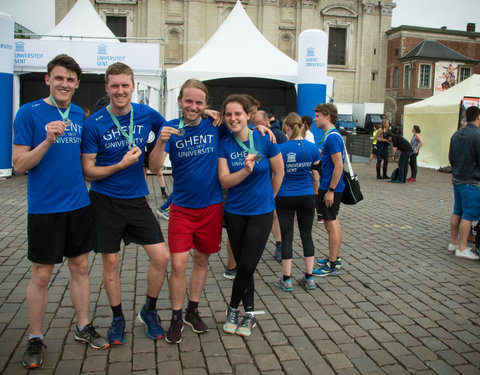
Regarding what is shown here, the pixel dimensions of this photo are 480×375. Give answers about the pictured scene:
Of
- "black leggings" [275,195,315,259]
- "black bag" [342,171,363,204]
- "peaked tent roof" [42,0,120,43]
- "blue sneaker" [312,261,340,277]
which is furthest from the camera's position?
"peaked tent roof" [42,0,120,43]

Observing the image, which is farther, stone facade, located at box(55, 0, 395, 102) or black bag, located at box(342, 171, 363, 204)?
stone facade, located at box(55, 0, 395, 102)

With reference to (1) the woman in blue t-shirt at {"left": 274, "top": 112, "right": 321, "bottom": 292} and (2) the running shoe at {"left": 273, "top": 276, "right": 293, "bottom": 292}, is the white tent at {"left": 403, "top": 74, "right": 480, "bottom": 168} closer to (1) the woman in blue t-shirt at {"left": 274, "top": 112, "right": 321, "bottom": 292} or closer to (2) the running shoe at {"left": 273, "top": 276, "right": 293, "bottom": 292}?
(1) the woman in blue t-shirt at {"left": 274, "top": 112, "right": 321, "bottom": 292}

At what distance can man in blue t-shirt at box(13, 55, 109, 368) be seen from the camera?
2.86 m

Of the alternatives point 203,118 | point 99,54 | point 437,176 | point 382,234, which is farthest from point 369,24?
point 203,118

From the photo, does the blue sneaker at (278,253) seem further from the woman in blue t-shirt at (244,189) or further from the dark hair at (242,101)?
the dark hair at (242,101)

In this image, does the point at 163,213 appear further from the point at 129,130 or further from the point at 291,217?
the point at 129,130

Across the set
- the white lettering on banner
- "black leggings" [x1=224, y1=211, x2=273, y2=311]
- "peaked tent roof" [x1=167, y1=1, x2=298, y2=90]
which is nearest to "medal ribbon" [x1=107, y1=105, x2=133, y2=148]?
the white lettering on banner

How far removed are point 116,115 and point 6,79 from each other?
403 inches

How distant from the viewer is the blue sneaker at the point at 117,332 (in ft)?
10.7

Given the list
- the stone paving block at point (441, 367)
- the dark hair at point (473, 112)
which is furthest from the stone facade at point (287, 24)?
the stone paving block at point (441, 367)

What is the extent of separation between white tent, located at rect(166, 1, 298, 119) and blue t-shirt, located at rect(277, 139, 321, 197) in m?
8.29

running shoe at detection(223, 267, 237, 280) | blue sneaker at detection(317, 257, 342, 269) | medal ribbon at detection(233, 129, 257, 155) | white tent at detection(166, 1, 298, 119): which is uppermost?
white tent at detection(166, 1, 298, 119)

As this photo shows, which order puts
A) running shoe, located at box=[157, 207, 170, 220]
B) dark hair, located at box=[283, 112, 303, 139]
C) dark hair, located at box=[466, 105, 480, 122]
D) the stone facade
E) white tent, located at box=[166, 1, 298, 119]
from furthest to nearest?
1. the stone facade
2. white tent, located at box=[166, 1, 298, 119]
3. running shoe, located at box=[157, 207, 170, 220]
4. dark hair, located at box=[466, 105, 480, 122]
5. dark hair, located at box=[283, 112, 303, 139]

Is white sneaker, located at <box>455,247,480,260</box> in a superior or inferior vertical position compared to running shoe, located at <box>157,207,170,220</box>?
inferior
